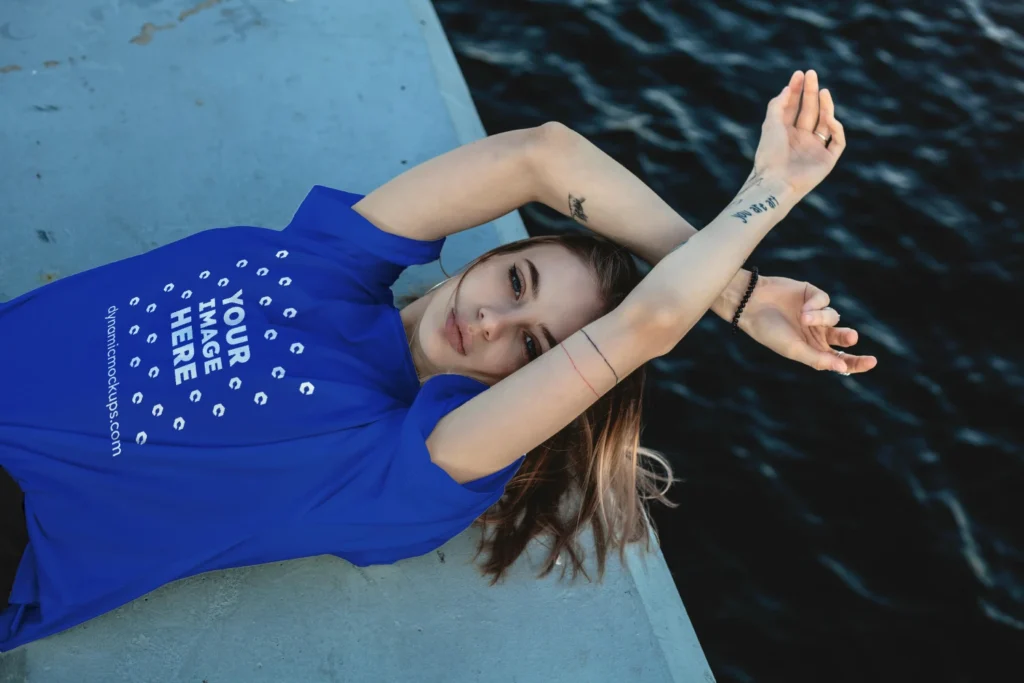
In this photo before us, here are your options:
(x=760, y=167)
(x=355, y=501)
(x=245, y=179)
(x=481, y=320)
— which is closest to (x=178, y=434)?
(x=355, y=501)

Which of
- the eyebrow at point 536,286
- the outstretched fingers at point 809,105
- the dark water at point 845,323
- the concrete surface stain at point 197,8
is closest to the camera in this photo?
the eyebrow at point 536,286

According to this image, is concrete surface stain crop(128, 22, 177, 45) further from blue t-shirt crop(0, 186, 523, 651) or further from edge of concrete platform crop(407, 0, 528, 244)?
blue t-shirt crop(0, 186, 523, 651)

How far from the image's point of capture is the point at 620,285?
108 inches

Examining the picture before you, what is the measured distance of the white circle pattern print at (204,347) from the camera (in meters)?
2.47

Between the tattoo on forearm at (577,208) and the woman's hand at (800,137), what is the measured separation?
515 mm

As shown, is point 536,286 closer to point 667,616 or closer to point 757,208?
point 757,208

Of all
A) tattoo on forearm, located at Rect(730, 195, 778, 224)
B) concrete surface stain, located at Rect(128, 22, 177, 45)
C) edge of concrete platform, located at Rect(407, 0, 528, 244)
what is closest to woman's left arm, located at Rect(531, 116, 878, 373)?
tattoo on forearm, located at Rect(730, 195, 778, 224)

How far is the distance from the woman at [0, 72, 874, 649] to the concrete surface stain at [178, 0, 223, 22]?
184 centimetres

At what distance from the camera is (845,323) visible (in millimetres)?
4828

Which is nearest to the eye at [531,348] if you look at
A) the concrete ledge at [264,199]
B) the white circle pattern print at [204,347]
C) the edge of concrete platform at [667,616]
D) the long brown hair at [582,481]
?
the long brown hair at [582,481]

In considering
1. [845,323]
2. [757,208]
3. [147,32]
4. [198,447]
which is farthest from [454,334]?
[845,323]

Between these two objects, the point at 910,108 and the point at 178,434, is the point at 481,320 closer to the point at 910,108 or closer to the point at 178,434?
the point at 178,434

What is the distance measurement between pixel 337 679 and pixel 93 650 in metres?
0.65

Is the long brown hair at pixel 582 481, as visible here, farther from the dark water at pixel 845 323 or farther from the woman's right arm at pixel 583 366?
the dark water at pixel 845 323
